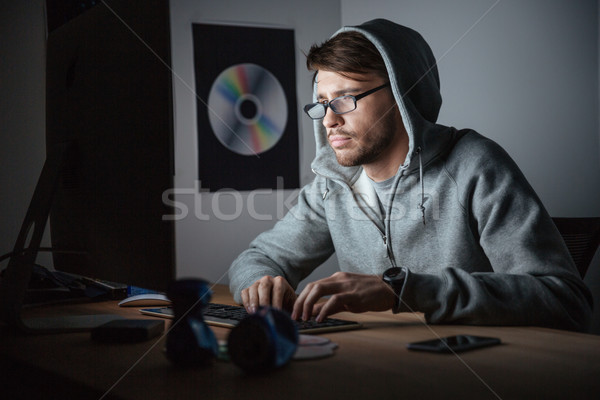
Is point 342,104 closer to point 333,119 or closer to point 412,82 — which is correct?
point 333,119

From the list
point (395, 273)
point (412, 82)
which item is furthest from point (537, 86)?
point (395, 273)

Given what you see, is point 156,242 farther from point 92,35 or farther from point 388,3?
point 388,3

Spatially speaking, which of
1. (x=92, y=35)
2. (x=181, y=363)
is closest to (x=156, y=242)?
(x=181, y=363)

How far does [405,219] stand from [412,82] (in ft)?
1.17

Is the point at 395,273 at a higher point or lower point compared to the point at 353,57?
lower

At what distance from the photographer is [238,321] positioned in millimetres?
836

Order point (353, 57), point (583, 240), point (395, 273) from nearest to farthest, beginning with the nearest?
1. point (395, 273)
2. point (583, 240)
3. point (353, 57)

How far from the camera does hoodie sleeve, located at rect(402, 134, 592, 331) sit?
2.94ft

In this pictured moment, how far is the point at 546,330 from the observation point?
85 cm

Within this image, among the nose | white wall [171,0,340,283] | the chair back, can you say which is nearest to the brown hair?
the nose

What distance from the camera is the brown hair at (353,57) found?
4.91 feet

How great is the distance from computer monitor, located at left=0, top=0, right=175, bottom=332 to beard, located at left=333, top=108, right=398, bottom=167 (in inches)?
30.3

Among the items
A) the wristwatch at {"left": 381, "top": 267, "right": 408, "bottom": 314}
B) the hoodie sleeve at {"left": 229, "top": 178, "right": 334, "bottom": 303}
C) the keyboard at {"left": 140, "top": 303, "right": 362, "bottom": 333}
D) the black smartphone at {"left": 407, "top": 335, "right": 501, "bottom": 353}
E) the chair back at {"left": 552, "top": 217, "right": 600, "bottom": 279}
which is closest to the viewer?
the black smartphone at {"left": 407, "top": 335, "right": 501, "bottom": 353}

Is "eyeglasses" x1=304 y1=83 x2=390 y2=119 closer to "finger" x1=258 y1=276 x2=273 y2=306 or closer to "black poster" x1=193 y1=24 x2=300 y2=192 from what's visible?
"finger" x1=258 y1=276 x2=273 y2=306
